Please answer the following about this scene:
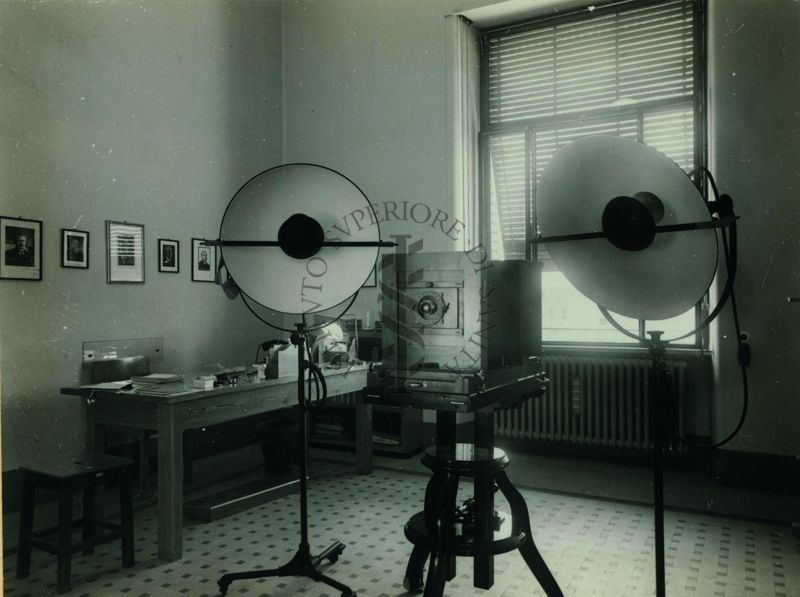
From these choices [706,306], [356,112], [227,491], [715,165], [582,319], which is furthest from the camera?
[356,112]

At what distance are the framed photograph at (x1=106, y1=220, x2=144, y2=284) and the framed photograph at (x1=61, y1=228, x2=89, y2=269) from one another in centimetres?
15

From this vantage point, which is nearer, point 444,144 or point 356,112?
point 444,144

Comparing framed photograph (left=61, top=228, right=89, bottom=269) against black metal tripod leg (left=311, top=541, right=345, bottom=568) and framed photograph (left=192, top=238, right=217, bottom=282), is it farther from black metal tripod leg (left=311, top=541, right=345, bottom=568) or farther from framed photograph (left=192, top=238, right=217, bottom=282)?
black metal tripod leg (left=311, top=541, right=345, bottom=568)

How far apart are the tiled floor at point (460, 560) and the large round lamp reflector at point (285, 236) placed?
3.91 ft

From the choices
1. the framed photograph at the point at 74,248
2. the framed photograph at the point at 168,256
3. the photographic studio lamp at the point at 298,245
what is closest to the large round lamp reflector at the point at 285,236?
the photographic studio lamp at the point at 298,245

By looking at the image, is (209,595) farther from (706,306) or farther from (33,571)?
(706,306)

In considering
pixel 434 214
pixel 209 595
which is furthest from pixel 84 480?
pixel 434 214

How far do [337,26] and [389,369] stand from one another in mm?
3894

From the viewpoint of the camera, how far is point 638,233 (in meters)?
1.62

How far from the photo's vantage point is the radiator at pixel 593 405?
4242 mm

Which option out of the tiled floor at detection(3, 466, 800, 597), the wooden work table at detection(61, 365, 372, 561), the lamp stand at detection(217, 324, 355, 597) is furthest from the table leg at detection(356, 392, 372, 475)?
the lamp stand at detection(217, 324, 355, 597)

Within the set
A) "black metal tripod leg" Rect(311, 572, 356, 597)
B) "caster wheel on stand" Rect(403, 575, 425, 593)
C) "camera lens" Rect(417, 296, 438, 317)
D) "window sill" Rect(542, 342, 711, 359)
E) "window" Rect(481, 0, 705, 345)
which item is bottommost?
"caster wheel on stand" Rect(403, 575, 425, 593)

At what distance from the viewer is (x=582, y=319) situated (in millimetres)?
4660

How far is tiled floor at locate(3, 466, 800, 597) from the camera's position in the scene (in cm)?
251
